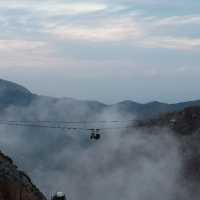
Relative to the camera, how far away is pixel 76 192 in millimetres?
194625

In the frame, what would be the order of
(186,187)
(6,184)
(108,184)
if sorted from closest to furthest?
(6,184) < (186,187) < (108,184)

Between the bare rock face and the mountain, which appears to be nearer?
the bare rock face

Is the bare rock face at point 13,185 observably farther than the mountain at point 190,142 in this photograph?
No

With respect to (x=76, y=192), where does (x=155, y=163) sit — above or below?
above

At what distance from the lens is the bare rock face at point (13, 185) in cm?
4562

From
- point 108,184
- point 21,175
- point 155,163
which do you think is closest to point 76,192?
point 108,184

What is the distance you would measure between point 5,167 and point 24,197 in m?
4.46

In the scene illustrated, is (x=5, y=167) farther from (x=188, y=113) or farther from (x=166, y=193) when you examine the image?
(x=188, y=113)

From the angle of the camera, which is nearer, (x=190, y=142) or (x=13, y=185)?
(x=13, y=185)

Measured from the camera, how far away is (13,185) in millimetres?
47062

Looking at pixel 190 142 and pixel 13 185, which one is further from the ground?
pixel 13 185

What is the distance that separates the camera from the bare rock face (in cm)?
4562

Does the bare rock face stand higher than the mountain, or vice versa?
the bare rock face

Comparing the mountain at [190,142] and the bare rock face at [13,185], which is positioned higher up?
the bare rock face at [13,185]
